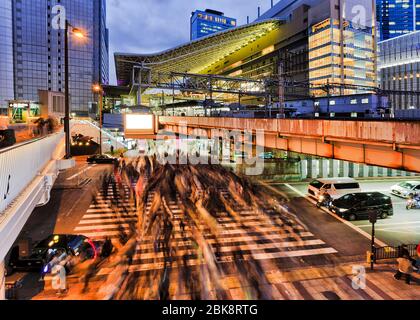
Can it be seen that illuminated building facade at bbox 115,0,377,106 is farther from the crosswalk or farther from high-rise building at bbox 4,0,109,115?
the crosswalk

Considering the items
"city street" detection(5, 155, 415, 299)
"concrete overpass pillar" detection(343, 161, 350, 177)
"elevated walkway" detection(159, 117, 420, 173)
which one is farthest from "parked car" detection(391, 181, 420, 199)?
"elevated walkway" detection(159, 117, 420, 173)

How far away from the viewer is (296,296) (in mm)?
10836

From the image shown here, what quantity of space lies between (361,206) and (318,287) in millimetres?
10283

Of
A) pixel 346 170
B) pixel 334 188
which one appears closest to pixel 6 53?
pixel 346 170

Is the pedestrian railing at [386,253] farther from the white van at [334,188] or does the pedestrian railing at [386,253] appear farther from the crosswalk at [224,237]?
the white van at [334,188]

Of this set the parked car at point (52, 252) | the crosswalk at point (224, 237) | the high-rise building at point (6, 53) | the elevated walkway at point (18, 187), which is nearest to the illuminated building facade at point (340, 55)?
the crosswalk at point (224, 237)

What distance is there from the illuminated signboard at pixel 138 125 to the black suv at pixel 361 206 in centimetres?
2218

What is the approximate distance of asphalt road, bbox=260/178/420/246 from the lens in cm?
1694

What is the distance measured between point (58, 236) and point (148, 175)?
2069cm

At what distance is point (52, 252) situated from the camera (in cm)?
1310

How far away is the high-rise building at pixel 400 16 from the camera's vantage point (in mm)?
166125

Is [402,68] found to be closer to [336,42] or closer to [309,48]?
[336,42]

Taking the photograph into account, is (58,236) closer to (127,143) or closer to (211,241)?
(211,241)

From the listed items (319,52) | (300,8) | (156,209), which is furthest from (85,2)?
(156,209)
